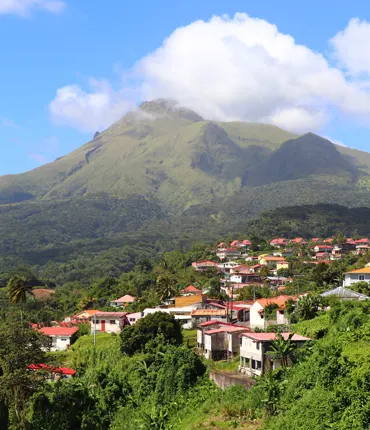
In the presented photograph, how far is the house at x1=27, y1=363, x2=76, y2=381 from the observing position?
38787 millimetres

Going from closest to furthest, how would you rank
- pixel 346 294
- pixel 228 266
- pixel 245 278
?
pixel 346 294 < pixel 245 278 < pixel 228 266

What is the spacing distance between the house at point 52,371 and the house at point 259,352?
474 inches

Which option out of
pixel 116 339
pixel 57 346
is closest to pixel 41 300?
pixel 57 346

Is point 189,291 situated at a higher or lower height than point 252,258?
lower

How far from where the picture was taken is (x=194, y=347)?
46.5m

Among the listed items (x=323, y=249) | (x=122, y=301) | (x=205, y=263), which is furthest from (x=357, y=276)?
(x=323, y=249)

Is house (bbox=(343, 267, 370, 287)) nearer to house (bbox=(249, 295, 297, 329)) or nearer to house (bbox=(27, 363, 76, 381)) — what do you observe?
house (bbox=(249, 295, 297, 329))

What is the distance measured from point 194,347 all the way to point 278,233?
398 ft

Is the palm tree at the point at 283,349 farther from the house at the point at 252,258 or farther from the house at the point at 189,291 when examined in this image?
the house at the point at 252,258

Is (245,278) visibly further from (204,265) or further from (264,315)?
(264,315)

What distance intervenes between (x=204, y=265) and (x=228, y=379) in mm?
79601

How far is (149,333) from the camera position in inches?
1829

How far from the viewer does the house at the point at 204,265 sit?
111613 mm

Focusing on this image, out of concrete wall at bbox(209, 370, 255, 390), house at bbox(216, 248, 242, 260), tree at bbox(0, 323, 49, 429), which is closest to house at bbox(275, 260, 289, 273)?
house at bbox(216, 248, 242, 260)
